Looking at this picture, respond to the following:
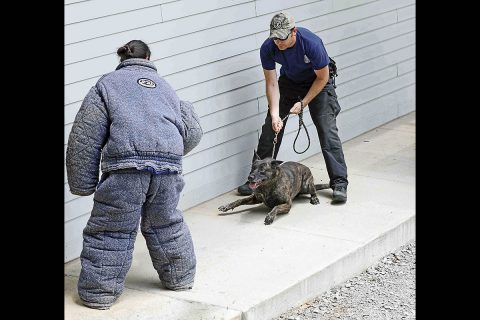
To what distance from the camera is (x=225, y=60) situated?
30.1ft

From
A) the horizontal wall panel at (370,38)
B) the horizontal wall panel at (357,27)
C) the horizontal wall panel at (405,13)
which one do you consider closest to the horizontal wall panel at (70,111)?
the horizontal wall panel at (357,27)

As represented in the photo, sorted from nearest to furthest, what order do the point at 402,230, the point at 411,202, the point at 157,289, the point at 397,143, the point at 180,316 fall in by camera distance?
the point at 180,316, the point at 157,289, the point at 402,230, the point at 411,202, the point at 397,143

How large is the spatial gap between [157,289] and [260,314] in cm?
76

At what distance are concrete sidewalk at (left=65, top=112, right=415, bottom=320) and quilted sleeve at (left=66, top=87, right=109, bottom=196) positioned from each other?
0.85 meters

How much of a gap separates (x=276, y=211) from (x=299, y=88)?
4.11 feet

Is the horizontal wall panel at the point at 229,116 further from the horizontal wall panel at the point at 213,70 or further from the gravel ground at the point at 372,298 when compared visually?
the gravel ground at the point at 372,298

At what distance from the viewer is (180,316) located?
6.54 metres

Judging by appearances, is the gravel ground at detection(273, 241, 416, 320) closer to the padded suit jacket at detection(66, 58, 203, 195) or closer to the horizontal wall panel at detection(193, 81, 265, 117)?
the padded suit jacket at detection(66, 58, 203, 195)

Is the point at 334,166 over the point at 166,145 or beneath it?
beneath

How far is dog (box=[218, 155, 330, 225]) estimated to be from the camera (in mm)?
8414

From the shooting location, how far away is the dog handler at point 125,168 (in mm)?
6496
